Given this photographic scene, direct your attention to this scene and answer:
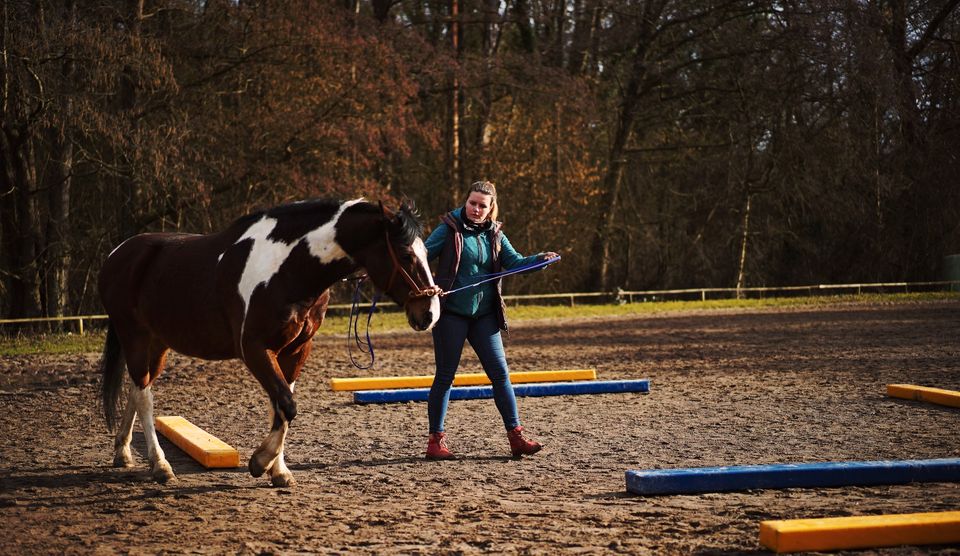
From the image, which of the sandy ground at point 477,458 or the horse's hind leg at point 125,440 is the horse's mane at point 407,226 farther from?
the horse's hind leg at point 125,440

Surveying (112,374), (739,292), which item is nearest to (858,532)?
(112,374)

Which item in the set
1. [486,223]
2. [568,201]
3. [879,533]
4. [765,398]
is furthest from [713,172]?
[879,533]

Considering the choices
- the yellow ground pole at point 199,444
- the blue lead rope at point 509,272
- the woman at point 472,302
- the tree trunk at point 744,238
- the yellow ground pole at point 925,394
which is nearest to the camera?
the yellow ground pole at point 199,444

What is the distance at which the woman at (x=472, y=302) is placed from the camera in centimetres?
699

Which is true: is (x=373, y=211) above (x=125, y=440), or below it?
above

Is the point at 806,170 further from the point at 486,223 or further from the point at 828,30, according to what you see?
the point at 486,223

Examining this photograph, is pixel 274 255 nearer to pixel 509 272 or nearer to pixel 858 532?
pixel 509 272

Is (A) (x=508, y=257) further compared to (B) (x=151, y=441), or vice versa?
(A) (x=508, y=257)

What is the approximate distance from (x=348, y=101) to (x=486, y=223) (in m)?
16.0

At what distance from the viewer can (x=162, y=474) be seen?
6332mm

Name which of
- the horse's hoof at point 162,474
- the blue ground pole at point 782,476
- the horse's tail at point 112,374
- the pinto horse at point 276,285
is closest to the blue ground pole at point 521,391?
the horse's tail at point 112,374

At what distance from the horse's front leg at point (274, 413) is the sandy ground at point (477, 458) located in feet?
0.45

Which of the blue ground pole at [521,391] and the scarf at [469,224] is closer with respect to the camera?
the scarf at [469,224]

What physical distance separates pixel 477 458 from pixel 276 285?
1.95 m
